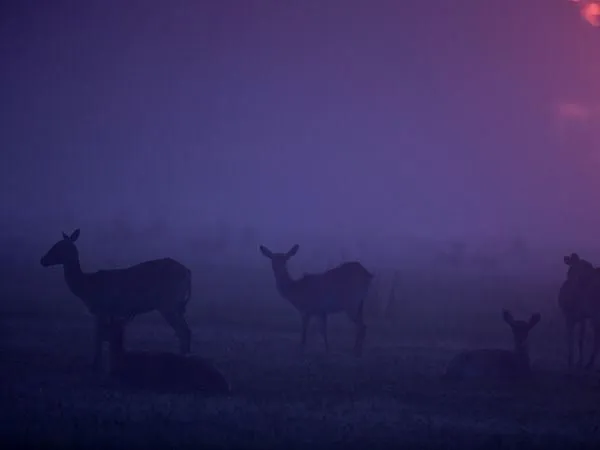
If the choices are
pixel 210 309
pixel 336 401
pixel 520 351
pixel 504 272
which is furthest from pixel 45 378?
pixel 504 272

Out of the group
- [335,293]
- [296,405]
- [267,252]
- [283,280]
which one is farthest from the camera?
[267,252]

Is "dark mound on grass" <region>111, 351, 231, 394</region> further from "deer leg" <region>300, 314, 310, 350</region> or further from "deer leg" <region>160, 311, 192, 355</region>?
"deer leg" <region>300, 314, 310, 350</region>

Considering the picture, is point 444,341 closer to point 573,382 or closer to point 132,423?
point 573,382

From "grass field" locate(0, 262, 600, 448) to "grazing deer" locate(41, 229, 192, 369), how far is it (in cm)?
94

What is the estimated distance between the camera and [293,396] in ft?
42.5

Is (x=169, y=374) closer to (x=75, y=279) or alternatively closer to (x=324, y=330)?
(x=75, y=279)

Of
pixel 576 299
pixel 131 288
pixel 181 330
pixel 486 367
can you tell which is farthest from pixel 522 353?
pixel 131 288

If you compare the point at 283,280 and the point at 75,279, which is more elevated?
the point at 283,280

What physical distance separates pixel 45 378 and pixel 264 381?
372 centimetres

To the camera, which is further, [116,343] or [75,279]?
[75,279]

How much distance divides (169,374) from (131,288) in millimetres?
3999

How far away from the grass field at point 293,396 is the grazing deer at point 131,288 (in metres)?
0.94

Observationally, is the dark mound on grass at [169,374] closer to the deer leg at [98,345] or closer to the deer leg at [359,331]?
the deer leg at [98,345]

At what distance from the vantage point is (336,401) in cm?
1268
